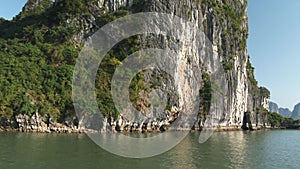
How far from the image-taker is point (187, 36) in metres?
43.8

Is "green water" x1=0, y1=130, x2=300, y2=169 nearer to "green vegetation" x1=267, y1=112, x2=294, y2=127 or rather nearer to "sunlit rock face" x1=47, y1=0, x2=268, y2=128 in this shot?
"sunlit rock face" x1=47, y1=0, x2=268, y2=128

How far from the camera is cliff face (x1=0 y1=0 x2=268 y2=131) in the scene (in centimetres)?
4144

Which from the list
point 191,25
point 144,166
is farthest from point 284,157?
point 191,25

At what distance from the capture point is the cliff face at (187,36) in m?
41.4

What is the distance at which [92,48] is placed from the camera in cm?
4188

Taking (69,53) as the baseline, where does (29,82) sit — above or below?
below

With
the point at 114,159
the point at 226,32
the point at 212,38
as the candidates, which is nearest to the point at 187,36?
the point at 212,38

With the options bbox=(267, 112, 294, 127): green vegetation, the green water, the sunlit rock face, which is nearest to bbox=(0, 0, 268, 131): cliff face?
the sunlit rock face

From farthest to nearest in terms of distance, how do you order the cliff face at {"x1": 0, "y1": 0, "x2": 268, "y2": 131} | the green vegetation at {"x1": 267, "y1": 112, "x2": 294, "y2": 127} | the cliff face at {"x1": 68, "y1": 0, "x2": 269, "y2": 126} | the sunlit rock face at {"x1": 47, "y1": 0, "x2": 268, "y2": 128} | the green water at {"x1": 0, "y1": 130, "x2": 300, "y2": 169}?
the green vegetation at {"x1": 267, "y1": 112, "x2": 294, "y2": 127} → the cliff face at {"x1": 68, "y1": 0, "x2": 269, "y2": 126} → the sunlit rock face at {"x1": 47, "y1": 0, "x2": 268, "y2": 128} → the cliff face at {"x1": 0, "y1": 0, "x2": 268, "y2": 131} → the green water at {"x1": 0, "y1": 130, "x2": 300, "y2": 169}

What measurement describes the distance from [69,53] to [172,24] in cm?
1536

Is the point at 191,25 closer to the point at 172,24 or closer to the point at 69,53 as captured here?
the point at 172,24

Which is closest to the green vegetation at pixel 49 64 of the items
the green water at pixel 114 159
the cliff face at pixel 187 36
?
the cliff face at pixel 187 36

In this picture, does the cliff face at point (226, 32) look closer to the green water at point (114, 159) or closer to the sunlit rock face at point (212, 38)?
the sunlit rock face at point (212, 38)

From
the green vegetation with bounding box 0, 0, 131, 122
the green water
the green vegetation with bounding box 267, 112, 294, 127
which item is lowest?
the green water
